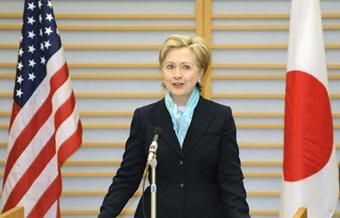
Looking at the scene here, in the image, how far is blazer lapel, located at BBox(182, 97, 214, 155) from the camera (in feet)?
9.40

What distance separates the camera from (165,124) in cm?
292

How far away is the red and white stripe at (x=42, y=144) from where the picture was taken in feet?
16.2

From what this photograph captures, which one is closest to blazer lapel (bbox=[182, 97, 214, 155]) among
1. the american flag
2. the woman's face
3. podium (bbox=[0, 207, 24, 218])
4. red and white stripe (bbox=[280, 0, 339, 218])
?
the woman's face

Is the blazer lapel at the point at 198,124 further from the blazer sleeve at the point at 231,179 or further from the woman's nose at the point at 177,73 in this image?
the woman's nose at the point at 177,73

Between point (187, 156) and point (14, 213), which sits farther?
point (187, 156)

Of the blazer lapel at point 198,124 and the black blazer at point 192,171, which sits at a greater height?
the blazer lapel at point 198,124

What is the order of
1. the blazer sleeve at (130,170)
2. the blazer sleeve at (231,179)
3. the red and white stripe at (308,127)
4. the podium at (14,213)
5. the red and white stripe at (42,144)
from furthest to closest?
1. the red and white stripe at (42,144)
2. the red and white stripe at (308,127)
3. the blazer sleeve at (130,170)
4. the blazer sleeve at (231,179)
5. the podium at (14,213)

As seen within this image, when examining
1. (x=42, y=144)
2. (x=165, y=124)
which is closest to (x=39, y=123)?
(x=42, y=144)

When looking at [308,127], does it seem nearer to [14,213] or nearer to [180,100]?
[180,100]

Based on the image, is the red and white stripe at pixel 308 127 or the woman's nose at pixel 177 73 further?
the red and white stripe at pixel 308 127

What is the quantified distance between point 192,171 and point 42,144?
242cm

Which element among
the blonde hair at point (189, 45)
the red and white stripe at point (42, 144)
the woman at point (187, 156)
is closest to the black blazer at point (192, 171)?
the woman at point (187, 156)

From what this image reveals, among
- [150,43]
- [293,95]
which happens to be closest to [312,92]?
[293,95]

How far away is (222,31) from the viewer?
5.63 metres
